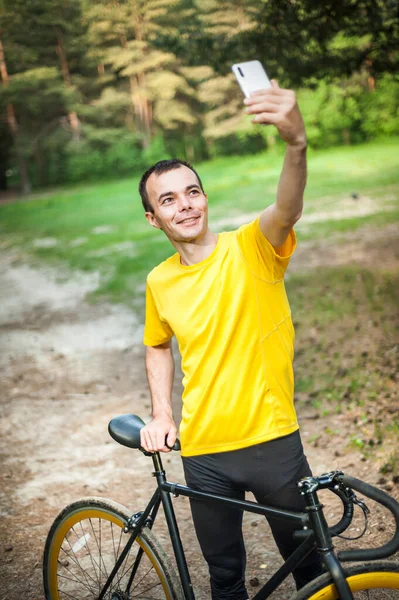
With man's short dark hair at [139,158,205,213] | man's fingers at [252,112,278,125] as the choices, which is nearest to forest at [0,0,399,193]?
man's short dark hair at [139,158,205,213]

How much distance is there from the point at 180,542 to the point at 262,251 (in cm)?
113

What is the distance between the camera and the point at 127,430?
2354 millimetres

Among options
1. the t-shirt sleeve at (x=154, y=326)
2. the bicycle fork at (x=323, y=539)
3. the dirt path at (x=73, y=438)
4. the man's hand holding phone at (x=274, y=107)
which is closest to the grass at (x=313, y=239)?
the dirt path at (x=73, y=438)

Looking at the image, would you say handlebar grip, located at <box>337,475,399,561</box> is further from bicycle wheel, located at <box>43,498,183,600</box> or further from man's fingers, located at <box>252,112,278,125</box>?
man's fingers, located at <box>252,112,278,125</box>

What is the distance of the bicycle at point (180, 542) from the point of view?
176 centimetres

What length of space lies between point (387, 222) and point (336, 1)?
6.93 m

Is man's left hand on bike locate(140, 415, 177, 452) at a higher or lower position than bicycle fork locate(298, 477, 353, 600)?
higher

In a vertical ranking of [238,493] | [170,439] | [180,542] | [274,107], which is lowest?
[180,542]

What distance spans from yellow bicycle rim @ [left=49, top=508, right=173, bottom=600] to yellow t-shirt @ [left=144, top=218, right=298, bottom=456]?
0.48 meters

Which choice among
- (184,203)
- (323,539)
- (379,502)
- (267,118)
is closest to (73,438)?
(184,203)

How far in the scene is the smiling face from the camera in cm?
217

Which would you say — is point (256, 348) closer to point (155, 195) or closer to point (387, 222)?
point (155, 195)

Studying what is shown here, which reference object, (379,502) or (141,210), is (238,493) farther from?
(141,210)

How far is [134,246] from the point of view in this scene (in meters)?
15.3
